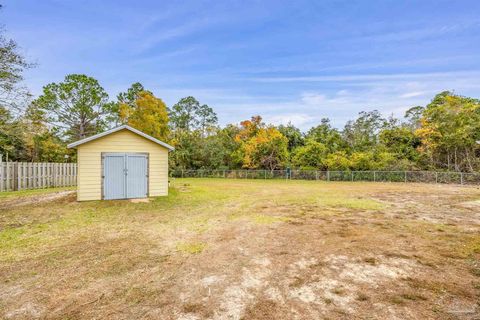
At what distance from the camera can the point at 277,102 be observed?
30391mm

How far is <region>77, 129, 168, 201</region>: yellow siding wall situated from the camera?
9273 mm

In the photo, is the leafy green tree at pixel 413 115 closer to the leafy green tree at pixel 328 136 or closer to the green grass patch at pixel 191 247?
the leafy green tree at pixel 328 136

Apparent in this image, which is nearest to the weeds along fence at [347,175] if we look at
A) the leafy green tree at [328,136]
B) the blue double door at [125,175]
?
the leafy green tree at [328,136]

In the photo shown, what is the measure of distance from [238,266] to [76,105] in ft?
90.0

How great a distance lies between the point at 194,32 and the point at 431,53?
15.7 m

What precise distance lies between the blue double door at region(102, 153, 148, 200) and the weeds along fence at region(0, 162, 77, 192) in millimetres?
7057

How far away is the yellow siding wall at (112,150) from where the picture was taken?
927 cm

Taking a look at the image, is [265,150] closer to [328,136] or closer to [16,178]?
[328,136]

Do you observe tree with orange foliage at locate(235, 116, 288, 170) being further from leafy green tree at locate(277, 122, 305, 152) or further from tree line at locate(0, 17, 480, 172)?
leafy green tree at locate(277, 122, 305, 152)

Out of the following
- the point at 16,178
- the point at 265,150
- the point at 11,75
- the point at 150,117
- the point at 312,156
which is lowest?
the point at 16,178

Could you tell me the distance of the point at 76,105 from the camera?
2461 cm

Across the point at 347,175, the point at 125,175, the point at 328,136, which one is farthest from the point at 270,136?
the point at 125,175

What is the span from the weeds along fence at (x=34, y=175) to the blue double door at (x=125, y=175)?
7057 mm

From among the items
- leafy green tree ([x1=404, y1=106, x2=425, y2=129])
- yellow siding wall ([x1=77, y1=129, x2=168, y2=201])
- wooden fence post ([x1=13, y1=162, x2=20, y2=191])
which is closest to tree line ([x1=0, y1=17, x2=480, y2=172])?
leafy green tree ([x1=404, y1=106, x2=425, y2=129])
